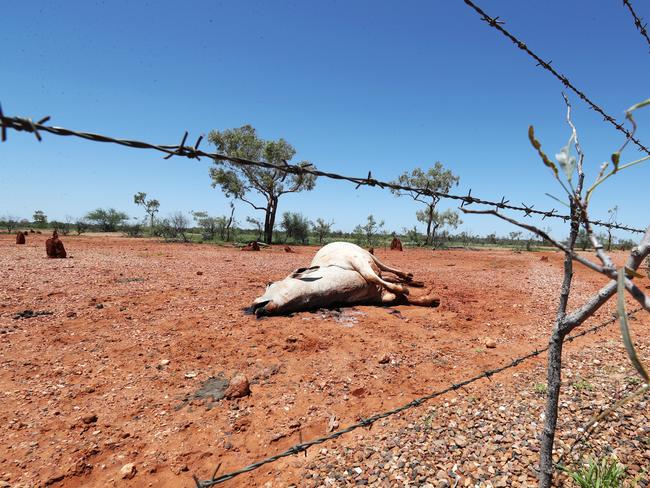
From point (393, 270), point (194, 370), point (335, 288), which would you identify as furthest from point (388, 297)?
point (194, 370)

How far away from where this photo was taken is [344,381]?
435 centimetres

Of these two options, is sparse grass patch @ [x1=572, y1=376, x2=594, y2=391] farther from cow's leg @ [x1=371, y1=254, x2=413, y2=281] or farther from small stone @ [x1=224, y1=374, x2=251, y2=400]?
cow's leg @ [x1=371, y1=254, x2=413, y2=281]

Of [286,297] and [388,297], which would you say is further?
[388,297]

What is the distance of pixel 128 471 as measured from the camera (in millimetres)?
2887

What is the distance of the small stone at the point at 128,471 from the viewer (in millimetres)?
2857

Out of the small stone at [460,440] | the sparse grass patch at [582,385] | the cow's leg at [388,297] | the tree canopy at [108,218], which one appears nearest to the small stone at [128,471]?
the small stone at [460,440]

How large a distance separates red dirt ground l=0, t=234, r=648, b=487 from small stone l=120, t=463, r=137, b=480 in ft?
0.12

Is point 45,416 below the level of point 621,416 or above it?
below

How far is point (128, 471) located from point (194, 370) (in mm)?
1697

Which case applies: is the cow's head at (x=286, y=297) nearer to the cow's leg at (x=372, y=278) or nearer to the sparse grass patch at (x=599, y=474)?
the cow's leg at (x=372, y=278)

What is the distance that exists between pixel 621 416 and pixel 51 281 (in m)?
12.0

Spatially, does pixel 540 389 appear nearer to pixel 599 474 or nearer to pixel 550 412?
pixel 599 474

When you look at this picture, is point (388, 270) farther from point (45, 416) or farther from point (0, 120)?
point (0, 120)

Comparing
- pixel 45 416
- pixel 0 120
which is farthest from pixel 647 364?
pixel 45 416
